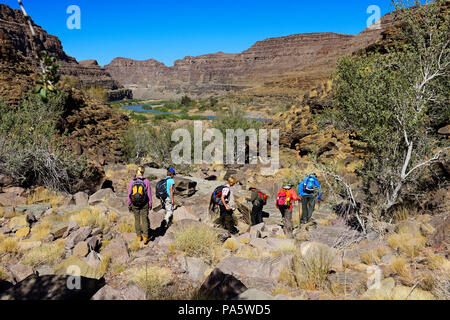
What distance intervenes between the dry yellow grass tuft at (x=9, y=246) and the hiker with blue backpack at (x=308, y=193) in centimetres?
705

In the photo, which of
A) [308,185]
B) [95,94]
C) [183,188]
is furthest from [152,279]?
[95,94]

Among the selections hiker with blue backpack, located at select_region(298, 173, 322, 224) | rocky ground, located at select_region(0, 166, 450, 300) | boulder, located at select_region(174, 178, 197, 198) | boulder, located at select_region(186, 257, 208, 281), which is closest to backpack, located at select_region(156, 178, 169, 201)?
rocky ground, located at select_region(0, 166, 450, 300)

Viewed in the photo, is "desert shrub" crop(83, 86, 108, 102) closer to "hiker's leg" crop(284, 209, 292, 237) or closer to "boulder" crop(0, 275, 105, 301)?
"hiker's leg" crop(284, 209, 292, 237)

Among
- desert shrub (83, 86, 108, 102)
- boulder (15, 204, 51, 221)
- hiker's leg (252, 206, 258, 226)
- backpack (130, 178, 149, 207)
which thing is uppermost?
desert shrub (83, 86, 108, 102)

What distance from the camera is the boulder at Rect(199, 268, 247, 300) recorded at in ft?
12.3

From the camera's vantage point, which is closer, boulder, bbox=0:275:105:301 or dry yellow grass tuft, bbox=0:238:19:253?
boulder, bbox=0:275:105:301

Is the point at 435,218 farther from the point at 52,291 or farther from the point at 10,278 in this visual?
the point at 10,278

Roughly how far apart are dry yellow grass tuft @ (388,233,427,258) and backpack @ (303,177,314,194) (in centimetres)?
248

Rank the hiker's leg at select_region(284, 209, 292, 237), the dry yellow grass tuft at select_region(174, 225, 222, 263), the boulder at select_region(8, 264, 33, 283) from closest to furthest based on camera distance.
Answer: the boulder at select_region(8, 264, 33, 283) < the dry yellow grass tuft at select_region(174, 225, 222, 263) < the hiker's leg at select_region(284, 209, 292, 237)

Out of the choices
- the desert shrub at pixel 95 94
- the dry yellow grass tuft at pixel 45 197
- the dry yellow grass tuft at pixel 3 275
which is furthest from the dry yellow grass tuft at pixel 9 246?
the desert shrub at pixel 95 94

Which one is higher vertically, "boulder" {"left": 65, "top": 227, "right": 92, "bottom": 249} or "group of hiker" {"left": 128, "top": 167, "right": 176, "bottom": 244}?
"group of hiker" {"left": 128, "top": 167, "right": 176, "bottom": 244}

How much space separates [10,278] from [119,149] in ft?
62.5


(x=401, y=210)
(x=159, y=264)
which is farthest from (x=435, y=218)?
(x=159, y=264)

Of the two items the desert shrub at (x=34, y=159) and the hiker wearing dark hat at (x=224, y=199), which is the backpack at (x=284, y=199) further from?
the desert shrub at (x=34, y=159)
